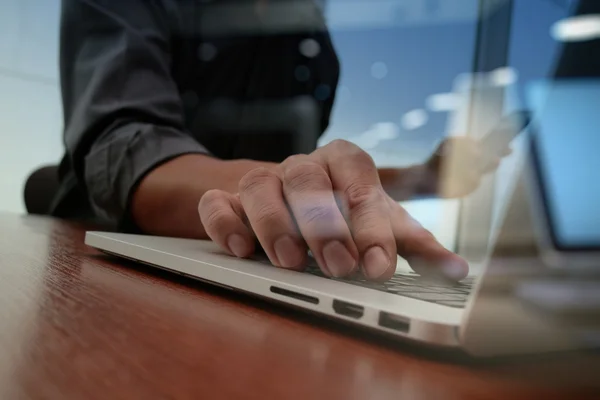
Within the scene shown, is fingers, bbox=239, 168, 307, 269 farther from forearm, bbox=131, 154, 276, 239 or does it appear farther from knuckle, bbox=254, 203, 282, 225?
forearm, bbox=131, 154, 276, 239

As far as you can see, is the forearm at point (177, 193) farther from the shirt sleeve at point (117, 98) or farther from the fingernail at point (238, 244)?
the fingernail at point (238, 244)

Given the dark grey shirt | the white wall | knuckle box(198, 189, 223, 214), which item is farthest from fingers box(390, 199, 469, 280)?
the white wall

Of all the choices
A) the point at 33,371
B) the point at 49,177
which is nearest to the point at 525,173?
the point at 33,371

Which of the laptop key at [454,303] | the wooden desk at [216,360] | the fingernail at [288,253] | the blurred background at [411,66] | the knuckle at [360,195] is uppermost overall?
the blurred background at [411,66]

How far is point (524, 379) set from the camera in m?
0.13

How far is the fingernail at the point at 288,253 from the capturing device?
24cm

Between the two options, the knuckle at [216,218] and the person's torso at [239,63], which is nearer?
the knuckle at [216,218]

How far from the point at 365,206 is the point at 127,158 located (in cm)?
34

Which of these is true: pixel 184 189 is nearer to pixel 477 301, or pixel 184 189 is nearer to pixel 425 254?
pixel 425 254

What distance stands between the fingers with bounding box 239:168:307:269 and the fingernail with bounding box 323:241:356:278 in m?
0.02

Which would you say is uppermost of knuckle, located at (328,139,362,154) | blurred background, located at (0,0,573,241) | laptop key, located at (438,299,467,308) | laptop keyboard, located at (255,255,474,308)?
blurred background, located at (0,0,573,241)

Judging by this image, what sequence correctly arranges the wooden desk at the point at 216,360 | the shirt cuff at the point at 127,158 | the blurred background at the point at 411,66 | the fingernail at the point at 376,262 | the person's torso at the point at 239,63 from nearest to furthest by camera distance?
1. the wooden desk at the point at 216,360
2. the fingernail at the point at 376,262
3. the blurred background at the point at 411,66
4. the shirt cuff at the point at 127,158
5. the person's torso at the point at 239,63

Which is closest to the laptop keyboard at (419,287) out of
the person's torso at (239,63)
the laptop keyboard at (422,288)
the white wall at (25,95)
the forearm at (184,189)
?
the laptop keyboard at (422,288)

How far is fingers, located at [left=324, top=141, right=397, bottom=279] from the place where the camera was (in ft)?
0.73
